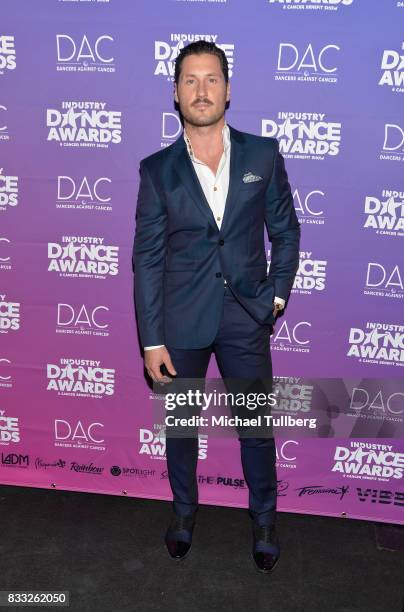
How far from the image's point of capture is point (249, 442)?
289cm

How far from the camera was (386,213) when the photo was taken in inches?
116

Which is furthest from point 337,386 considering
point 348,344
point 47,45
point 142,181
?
point 47,45

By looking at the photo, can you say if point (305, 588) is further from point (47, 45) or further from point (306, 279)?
point (47, 45)

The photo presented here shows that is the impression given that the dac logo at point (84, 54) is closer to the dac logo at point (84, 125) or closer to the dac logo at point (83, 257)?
the dac logo at point (84, 125)

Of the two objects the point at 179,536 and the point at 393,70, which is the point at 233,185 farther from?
the point at 179,536

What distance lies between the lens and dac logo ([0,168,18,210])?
10.2 ft

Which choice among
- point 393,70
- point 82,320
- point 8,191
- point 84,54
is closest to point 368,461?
point 82,320

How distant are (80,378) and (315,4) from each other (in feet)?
6.97

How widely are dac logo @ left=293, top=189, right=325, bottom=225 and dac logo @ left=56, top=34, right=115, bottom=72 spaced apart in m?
1.05

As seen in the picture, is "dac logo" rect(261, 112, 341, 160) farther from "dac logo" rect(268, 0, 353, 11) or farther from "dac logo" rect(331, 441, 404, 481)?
"dac logo" rect(331, 441, 404, 481)

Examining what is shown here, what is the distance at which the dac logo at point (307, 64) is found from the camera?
2.80 m

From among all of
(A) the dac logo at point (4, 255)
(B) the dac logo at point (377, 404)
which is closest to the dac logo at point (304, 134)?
(B) the dac logo at point (377, 404)

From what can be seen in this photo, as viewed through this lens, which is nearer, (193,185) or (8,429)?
(193,185)

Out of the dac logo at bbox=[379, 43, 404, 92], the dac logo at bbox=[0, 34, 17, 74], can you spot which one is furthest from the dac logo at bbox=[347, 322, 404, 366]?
the dac logo at bbox=[0, 34, 17, 74]
